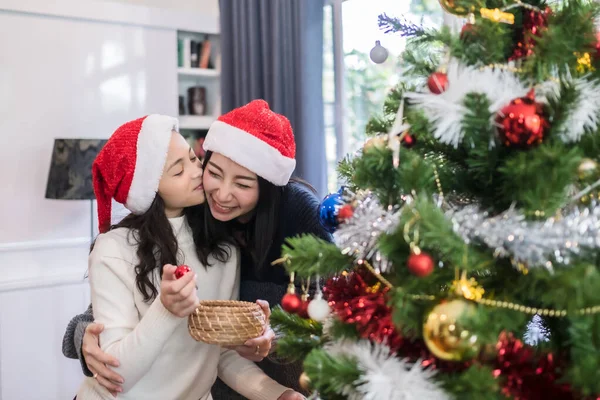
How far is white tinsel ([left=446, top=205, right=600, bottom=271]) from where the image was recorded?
733 millimetres

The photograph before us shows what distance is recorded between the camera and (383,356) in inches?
32.5

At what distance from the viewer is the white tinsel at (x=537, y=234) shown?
2.41 ft

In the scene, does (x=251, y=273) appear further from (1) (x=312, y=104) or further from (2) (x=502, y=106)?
(1) (x=312, y=104)

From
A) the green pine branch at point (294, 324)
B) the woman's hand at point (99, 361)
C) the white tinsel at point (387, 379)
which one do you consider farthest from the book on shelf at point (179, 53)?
the white tinsel at point (387, 379)

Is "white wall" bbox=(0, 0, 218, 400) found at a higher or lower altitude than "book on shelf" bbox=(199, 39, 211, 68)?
lower

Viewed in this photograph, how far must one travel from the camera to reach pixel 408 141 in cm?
89

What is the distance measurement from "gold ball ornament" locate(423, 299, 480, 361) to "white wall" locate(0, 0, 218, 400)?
2.70 metres

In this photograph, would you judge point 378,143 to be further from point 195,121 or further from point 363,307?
point 195,121

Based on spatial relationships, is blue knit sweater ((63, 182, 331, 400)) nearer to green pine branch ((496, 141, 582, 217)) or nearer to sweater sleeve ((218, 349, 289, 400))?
sweater sleeve ((218, 349, 289, 400))

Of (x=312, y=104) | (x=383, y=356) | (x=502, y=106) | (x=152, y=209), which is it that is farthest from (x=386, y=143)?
(x=312, y=104)

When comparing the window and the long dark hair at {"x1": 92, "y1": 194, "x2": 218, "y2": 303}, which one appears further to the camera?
the window

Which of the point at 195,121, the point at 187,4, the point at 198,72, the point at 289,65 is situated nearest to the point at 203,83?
the point at 198,72

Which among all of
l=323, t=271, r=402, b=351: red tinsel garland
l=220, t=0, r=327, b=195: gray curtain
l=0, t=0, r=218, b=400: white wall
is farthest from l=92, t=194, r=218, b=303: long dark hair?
l=0, t=0, r=218, b=400: white wall

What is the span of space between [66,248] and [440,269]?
2.74 metres
